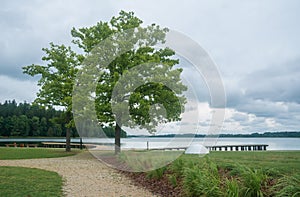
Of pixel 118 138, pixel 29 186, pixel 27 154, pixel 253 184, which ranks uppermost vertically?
pixel 118 138

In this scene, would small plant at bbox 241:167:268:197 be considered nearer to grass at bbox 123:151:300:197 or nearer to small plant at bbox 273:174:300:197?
grass at bbox 123:151:300:197

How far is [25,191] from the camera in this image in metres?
7.78

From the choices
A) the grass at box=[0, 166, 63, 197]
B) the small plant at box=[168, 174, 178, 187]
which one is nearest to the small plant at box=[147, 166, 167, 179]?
the small plant at box=[168, 174, 178, 187]

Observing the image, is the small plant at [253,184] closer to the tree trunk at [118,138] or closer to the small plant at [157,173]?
the small plant at [157,173]

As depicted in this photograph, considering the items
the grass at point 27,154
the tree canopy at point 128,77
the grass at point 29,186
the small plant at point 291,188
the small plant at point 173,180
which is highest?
the tree canopy at point 128,77

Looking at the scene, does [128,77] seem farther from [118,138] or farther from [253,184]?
[253,184]

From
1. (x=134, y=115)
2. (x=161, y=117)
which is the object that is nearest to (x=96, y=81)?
(x=134, y=115)

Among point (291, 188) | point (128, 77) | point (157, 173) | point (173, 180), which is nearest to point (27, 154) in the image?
point (128, 77)

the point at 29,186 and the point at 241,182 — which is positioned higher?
the point at 241,182

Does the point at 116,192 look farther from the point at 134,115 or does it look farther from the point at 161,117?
the point at 161,117

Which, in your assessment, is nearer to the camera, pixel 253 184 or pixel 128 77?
pixel 253 184

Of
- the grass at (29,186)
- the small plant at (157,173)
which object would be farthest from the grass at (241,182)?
the grass at (29,186)

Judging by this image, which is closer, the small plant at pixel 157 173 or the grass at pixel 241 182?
the grass at pixel 241 182

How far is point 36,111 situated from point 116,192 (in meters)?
83.2
